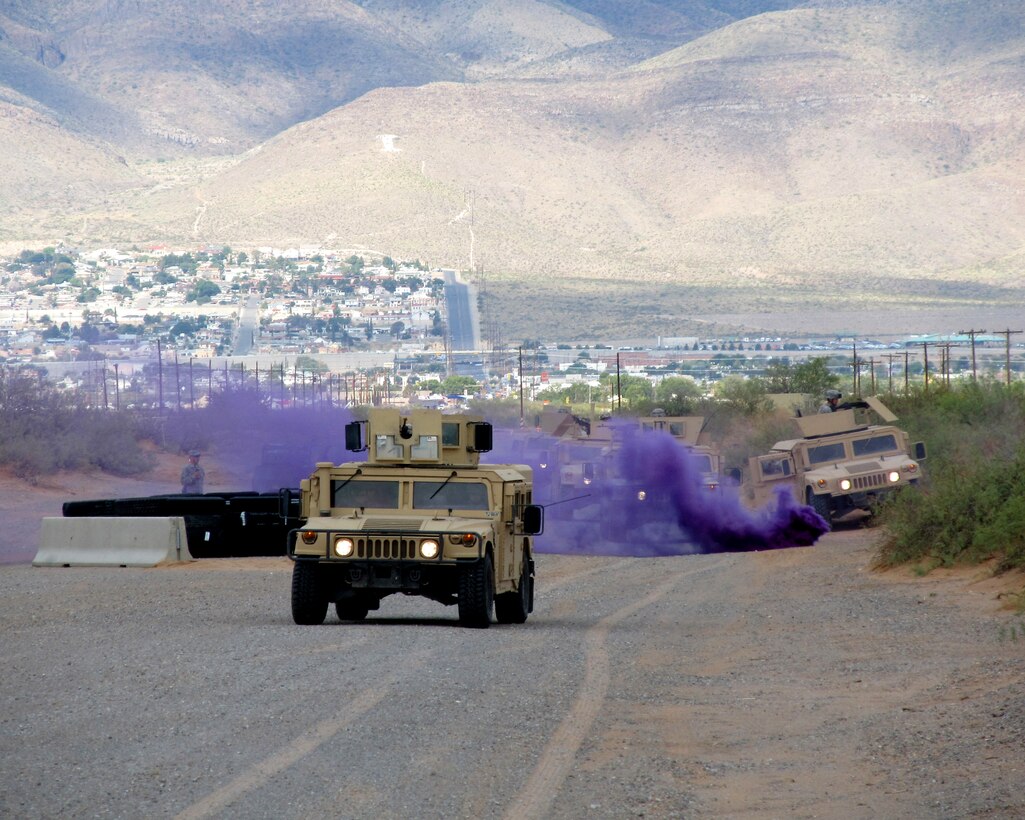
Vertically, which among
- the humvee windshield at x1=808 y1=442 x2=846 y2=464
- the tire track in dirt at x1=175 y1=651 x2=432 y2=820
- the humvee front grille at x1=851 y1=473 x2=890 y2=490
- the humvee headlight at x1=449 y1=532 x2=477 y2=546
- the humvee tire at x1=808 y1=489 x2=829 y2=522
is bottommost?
the tire track in dirt at x1=175 y1=651 x2=432 y2=820

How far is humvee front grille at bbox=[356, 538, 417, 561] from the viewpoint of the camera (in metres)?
17.2

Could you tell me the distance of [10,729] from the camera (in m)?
11.2

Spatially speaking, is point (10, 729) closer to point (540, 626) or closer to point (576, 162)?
point (540, 626)

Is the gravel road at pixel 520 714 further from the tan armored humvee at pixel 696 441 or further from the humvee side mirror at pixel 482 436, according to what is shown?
the tan armored humvee at pixel 696 441

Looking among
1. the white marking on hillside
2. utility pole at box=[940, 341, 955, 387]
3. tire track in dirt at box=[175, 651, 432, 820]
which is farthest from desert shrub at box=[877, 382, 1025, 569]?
the white marking on hillside

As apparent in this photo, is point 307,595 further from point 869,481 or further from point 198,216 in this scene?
point 198,216

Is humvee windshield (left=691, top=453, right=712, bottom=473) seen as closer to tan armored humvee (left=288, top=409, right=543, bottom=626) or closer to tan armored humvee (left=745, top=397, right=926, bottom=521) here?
tan armored humvee (left=745, top=397, right=926, bottom=521)

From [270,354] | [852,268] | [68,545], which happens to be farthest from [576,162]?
[68,545]

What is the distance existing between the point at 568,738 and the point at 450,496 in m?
7.37

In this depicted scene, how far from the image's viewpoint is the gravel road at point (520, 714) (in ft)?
31.1

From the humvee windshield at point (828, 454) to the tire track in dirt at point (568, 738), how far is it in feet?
67.6

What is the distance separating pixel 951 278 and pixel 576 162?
53743 mm

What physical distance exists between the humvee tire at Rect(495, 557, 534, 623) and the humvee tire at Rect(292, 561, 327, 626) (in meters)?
1.92

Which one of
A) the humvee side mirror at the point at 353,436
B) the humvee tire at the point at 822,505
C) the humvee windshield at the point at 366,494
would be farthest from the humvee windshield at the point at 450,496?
the humvee tire at the point at 822,505
